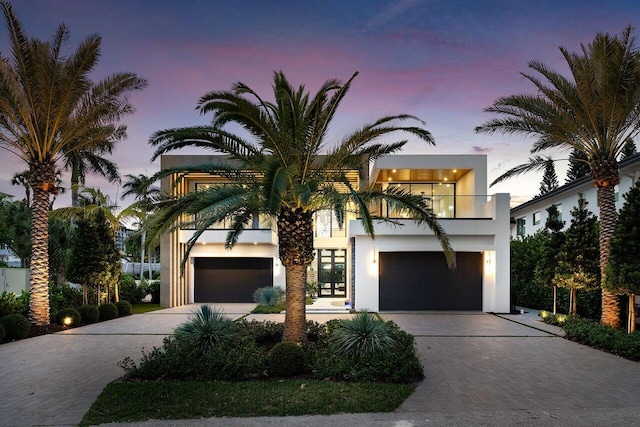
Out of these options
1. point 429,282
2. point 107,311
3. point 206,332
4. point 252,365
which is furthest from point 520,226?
point 252,365

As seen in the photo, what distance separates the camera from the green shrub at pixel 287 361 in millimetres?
7543

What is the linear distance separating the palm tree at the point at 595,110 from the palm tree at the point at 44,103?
→ 12.2 metres

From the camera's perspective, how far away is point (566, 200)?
24.6 m

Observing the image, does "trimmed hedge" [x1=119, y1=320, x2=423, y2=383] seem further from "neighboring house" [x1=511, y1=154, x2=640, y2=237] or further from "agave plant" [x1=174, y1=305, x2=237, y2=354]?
"neighboring house" [x1=511, y1=154, x2=640, y2=237]

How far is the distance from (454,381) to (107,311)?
13.0 metres

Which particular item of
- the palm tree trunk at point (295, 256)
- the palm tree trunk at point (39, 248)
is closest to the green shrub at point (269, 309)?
the palm tree trunk at point (39, 248)

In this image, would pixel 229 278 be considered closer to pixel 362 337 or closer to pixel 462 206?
pixel 462 206

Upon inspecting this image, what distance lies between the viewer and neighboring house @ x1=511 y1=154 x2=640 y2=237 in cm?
1859

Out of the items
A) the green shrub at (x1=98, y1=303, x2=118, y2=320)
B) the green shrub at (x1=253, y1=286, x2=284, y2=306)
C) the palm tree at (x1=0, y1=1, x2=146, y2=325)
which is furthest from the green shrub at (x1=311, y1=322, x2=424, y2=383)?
the green shrub at (x1=253, y1=286, x2=284, y2=306)

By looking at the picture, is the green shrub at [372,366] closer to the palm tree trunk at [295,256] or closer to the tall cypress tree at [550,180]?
the palm tree trunk at [295,256]

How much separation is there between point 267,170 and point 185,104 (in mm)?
9300

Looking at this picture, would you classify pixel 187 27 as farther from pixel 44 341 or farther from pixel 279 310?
pixel 279 310

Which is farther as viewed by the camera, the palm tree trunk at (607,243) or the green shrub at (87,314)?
the green shrub at (87,314)

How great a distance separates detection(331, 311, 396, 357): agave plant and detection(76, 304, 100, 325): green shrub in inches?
399
